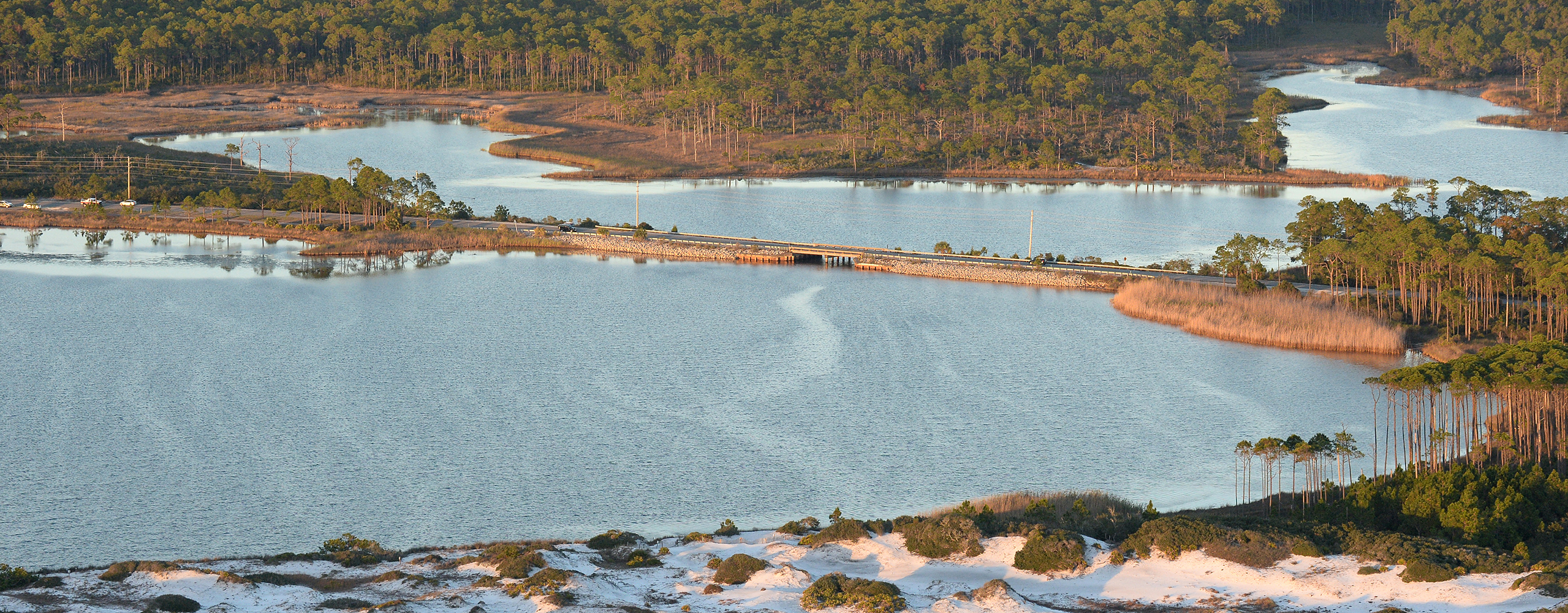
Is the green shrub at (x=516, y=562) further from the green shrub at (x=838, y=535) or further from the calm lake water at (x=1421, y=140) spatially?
the calm lake water at (x=1421, y=140)

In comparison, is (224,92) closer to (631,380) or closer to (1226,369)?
(631,380)

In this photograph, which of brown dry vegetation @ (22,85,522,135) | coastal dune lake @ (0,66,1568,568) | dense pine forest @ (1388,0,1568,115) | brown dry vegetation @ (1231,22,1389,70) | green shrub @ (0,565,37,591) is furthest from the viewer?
brown dry vegetation @ (1231,22,1389,70)

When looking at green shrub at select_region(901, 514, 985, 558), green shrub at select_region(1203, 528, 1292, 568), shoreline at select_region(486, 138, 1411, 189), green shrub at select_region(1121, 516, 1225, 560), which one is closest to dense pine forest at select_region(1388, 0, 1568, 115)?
shoreline at select_region(486, 138, 1411, 189)

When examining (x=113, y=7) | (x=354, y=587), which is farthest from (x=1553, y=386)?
(x=113, y=7)

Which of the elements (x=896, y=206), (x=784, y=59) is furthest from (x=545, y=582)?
(x=784, y=59)

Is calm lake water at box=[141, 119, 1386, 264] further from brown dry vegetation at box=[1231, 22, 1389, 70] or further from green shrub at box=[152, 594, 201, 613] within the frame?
brown dry vegetation at box=[1231, 22, 1389, 70]

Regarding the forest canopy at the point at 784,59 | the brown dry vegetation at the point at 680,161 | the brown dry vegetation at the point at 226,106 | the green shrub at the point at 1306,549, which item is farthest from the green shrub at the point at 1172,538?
the brown dry vegetation at the point at 226,106
